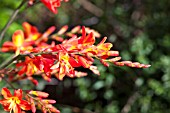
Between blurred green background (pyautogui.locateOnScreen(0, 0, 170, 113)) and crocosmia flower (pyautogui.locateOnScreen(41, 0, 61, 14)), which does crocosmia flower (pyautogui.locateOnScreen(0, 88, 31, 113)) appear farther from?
blurred green background (pyautogui.locateOnScreen(0, 0, 170, 113))

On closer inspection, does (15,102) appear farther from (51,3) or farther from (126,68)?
(126,68)

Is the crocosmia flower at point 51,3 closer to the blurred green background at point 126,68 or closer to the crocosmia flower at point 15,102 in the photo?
the crocosmia flower at point 15,102

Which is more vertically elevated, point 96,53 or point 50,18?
point 50,18

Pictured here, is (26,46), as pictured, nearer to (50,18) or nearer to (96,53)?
(96,53)

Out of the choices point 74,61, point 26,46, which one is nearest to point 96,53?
point 74,61

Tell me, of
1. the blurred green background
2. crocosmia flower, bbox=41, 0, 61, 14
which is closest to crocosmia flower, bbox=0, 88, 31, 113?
crocosmia flower, bbox=41, 0, 61, 14

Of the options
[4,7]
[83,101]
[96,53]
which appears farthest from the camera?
[83,101]

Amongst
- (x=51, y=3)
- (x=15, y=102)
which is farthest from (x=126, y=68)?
(x=15, y=102)

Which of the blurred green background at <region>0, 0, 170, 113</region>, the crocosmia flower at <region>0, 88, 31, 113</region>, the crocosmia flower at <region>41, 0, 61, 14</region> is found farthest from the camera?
the blurred green background at <region>0, 0, 170, 113</region>
